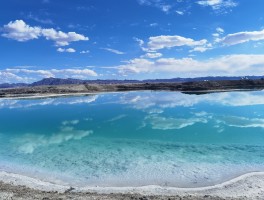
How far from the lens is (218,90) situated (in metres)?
80.7

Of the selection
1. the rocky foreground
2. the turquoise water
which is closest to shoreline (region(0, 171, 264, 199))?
the turquoise water

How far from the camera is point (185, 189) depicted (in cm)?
1266

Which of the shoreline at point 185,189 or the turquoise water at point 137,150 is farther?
the turquoise water at point 137,150

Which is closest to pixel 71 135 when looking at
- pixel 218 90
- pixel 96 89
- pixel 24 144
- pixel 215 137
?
pixel 24 144

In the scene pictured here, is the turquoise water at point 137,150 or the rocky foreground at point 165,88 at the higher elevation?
the rocky foreground at point 165,88

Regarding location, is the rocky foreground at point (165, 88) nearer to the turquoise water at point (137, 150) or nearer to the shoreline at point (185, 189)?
the turquoise water at point (137, 150)

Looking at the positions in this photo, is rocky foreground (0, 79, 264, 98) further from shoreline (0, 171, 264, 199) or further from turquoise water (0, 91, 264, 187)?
shoreline (0, 171, 264, 199)

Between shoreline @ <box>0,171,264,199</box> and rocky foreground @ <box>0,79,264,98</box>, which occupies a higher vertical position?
rocky foreground @ <box>0,79,264,98</box>

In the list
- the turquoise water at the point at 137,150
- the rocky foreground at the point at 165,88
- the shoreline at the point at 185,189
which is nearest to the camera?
the shoreline at the point at 185,189

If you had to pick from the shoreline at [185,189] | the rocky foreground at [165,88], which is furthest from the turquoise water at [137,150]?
the rocky foreground at [165,88]

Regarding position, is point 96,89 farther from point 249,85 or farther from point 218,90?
point 249,85

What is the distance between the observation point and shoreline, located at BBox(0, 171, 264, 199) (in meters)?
11.9

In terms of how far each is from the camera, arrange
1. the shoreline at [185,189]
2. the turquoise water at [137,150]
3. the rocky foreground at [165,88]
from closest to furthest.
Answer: the shoreline at [185,189], the turquoise water at [137,150], the rocky foreground at [165,88]

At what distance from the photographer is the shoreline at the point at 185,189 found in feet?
39.1
